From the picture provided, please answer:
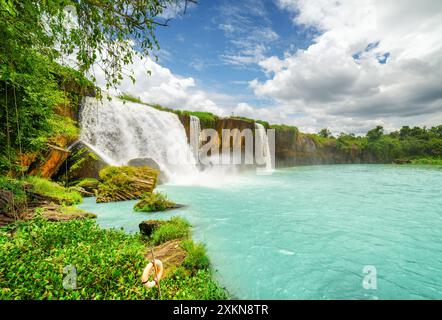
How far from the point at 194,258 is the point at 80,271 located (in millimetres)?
2038

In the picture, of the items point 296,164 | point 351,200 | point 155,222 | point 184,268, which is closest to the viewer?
point 184,268

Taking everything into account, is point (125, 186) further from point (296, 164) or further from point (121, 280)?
point (296, 164)

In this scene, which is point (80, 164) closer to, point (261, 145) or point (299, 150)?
point (261, 145)

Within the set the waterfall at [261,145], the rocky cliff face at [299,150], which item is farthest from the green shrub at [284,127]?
the waterfall at [261,145]

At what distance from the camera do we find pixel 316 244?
5750mm

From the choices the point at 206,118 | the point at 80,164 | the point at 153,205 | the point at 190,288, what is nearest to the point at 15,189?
the point at 153,205

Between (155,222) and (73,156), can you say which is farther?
(73,156)

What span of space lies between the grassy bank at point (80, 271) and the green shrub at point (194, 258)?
0.06 feet

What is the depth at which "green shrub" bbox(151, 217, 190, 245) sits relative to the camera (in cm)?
539
